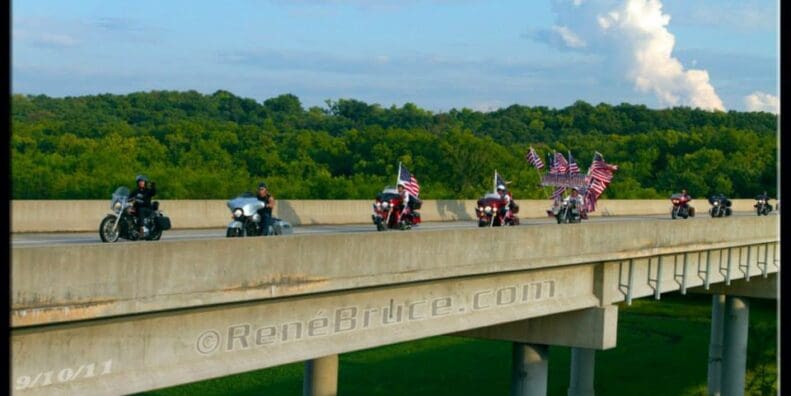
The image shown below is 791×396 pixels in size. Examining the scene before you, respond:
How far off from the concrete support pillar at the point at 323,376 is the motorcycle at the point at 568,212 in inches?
854

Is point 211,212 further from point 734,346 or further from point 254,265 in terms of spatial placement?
point 254,265

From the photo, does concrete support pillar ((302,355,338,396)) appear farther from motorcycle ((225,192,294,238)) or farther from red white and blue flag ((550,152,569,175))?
red white and blue flag ((550,152,569,175))

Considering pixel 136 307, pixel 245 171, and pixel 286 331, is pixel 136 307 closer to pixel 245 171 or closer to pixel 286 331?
Answer: pixel 286 331

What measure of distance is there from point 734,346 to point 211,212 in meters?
19.6

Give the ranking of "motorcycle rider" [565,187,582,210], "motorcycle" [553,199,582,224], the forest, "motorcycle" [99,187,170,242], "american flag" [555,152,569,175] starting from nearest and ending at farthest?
"motorcycle" [99,187,170,242] < "motorcycle" [553,199,582,224] < "motorcycle rider" [565,187,582,210] < "american flag" [555,152,569,175] < the forest

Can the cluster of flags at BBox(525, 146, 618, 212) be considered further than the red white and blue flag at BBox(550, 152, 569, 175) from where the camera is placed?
No

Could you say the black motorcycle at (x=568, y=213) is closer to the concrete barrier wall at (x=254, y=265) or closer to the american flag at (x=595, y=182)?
the american flag at (x=595, y=182)

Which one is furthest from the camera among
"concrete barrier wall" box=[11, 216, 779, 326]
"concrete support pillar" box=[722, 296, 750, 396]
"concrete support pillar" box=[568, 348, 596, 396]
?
"concrete support pillar" box=[722, 296, 750, 396]

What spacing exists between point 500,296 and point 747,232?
14252 millimetres

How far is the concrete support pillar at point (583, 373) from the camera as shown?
3014 cm

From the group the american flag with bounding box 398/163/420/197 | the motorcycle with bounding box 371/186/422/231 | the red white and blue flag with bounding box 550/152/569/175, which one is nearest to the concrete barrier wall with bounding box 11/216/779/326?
the motorcycle with bounding box 371/186/422/231

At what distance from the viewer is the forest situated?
7444 cm

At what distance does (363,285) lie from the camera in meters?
16.6

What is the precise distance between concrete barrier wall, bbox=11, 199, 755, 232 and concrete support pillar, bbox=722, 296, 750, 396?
35.3 feet
